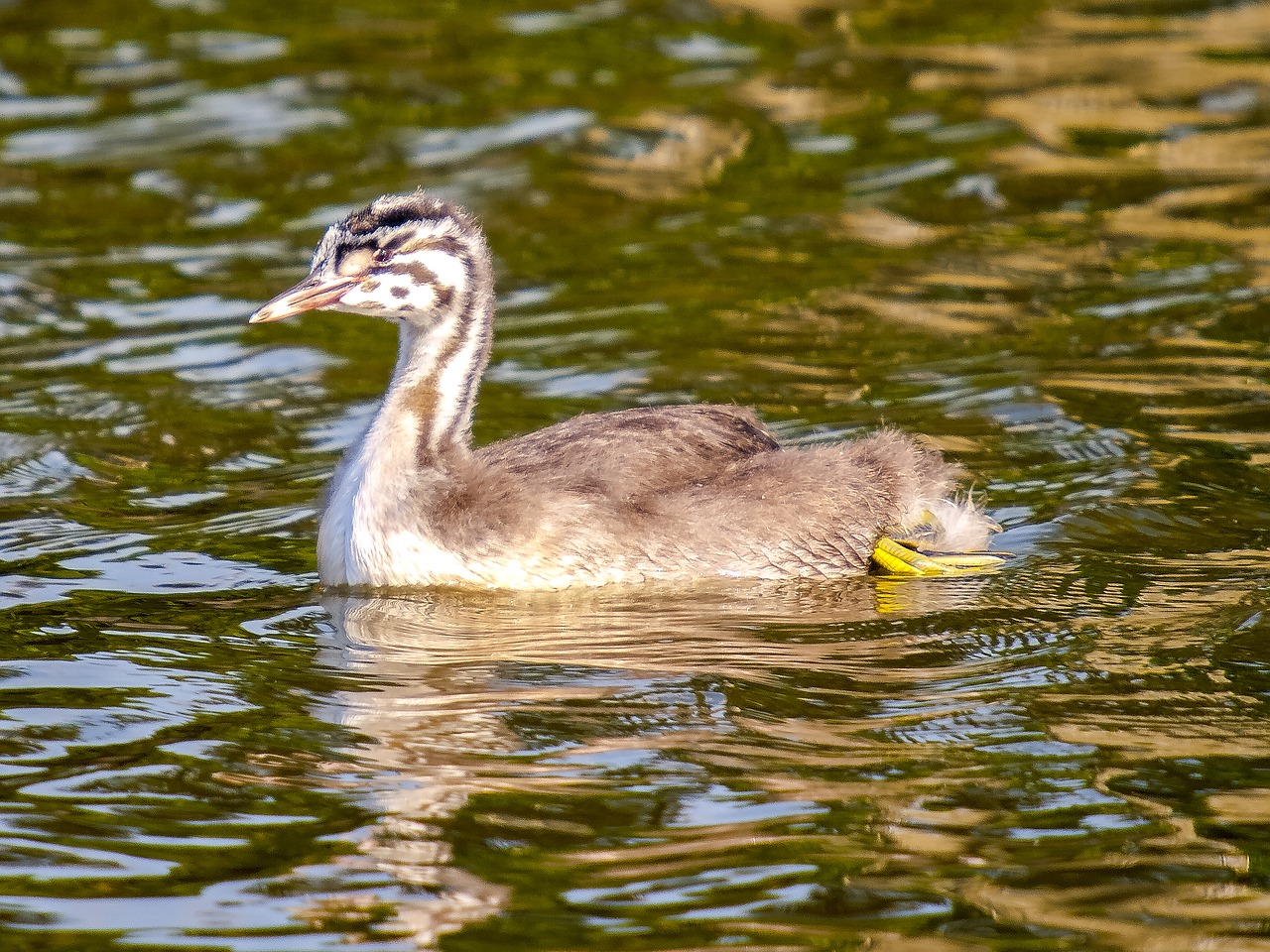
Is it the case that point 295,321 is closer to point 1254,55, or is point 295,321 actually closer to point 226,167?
point 226,167

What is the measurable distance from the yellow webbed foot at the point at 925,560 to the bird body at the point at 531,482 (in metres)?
0.07

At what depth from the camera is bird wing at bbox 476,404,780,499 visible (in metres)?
8.91

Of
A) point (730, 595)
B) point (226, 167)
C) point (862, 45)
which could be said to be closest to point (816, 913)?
point (730, 595)

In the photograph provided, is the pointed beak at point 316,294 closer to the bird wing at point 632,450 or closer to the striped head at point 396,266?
the striped head at point 396,266

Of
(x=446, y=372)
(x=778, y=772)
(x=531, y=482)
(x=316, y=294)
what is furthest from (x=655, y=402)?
(x=778, y=772)

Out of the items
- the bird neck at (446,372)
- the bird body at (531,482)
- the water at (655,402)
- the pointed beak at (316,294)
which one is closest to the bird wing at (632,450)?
the bird body at (531,482)

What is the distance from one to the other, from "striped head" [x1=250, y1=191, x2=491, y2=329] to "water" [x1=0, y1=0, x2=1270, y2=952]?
1.31 meters

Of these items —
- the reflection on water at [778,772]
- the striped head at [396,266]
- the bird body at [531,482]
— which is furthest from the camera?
the striped head at [396,266]

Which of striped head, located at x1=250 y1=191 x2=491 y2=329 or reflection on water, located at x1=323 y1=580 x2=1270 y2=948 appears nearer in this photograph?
reflection on water, located at x1=323 y1=580 x2=1270 y2=948

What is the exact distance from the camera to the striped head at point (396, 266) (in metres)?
8.99

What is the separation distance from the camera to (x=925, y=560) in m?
9.14

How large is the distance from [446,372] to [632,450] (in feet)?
3.07

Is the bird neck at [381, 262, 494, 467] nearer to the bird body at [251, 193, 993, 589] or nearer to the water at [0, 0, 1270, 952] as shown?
the bird body at [251, 193, 993, 589]

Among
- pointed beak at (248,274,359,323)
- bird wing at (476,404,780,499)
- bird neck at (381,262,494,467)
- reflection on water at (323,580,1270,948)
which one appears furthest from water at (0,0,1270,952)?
pointed beak at (248,274,359,323)
